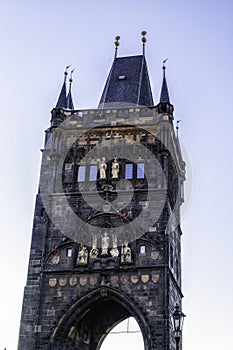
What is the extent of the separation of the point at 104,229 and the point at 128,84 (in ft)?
32.3

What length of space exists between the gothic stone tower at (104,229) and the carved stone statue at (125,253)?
0.05 m

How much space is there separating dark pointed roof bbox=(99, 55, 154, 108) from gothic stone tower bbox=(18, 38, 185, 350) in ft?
1.02

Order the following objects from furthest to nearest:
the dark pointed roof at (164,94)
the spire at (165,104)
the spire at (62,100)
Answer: the spire at (62,100) → the dark pointed roof at (164,94) → the spire at (165,104)

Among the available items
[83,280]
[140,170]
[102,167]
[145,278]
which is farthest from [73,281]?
[140,170]

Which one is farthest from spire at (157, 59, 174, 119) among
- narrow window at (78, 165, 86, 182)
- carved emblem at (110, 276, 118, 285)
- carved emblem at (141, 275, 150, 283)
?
carved emblem at (110, 276, 118, 285)

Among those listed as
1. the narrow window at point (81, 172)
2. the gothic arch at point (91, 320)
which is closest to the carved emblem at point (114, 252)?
the gothic arch at point (91, 320)

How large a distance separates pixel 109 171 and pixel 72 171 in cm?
189

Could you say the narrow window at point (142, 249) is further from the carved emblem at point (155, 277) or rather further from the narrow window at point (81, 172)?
the narrow window at point (81, 172)

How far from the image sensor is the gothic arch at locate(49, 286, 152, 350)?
24656 mm

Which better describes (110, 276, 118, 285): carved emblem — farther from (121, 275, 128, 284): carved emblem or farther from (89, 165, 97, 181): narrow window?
(89, 165, 97, 181): narrow window

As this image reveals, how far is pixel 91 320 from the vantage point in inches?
1113

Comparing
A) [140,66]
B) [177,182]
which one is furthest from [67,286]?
[140,66]

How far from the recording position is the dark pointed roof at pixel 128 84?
31531 millimetres

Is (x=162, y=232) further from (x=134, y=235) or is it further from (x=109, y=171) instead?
(x=109, y=171)
